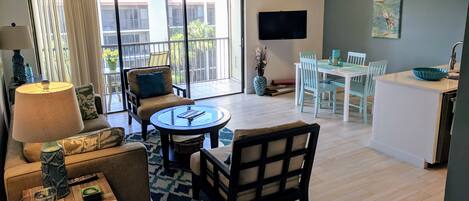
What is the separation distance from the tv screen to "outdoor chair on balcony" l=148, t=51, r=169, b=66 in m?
1.79

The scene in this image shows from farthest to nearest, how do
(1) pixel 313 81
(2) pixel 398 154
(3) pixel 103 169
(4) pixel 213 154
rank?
(1) pixel 313 81 → (2) pixel 398 154 → (4) pixel 213 154 → (3) pixel 103 169

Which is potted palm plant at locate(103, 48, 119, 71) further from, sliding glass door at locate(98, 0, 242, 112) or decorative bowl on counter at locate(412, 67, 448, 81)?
decorative bowl on counter at locate(412, 67, 448, 81)

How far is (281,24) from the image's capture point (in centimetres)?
693

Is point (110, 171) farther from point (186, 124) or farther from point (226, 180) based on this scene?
point (186, 124)

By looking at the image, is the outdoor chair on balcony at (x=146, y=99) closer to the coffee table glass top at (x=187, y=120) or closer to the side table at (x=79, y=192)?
the coffee table glass top at (x=187, y=120)

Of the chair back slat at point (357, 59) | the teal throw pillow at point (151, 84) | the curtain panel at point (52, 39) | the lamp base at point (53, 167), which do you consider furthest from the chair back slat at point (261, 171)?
the curtain panel at point (52, 39)

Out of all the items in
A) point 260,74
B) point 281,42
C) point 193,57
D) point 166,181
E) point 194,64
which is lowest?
point 166,181

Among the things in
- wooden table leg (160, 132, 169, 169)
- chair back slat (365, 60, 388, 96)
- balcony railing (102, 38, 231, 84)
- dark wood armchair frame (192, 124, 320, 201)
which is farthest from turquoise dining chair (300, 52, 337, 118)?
dark wood armchair frame (192, 124, 320, 201)

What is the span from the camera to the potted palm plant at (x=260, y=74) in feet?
22.6

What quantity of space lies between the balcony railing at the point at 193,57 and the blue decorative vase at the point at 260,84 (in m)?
1.28

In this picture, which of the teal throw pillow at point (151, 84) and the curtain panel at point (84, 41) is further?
the curtain panel at point (84, 41)

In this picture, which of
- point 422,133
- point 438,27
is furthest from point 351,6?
point 422,133

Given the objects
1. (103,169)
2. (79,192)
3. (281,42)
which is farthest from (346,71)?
(79,192)

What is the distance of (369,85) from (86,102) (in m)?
3.80
